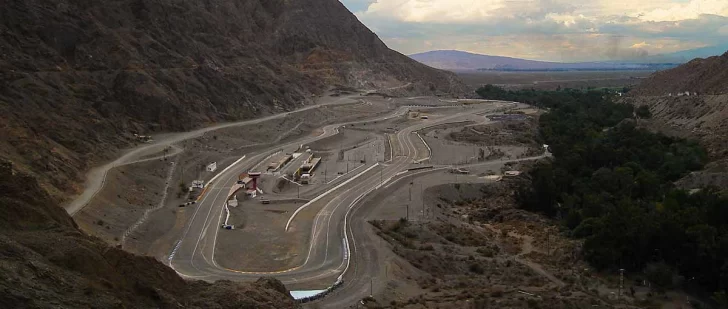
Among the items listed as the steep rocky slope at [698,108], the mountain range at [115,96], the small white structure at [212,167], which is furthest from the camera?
the small white structure at [212,167]

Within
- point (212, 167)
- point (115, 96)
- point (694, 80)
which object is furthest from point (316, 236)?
point (694, 80)

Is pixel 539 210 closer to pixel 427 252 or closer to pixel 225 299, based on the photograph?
pixel 427 252

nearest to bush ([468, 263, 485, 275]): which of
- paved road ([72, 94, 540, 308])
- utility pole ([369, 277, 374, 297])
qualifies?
paved road ([72, 94, 540, 308])

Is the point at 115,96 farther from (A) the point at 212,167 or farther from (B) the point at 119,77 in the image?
(A) the point at 212,167

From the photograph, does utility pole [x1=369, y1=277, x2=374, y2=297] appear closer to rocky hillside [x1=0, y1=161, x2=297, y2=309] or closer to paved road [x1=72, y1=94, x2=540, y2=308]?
paved road [x1=72, y1=94, x2=540, y2=308]

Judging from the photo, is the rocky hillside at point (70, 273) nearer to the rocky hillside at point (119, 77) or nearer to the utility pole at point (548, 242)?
the rocky hillside at point (119, 77)


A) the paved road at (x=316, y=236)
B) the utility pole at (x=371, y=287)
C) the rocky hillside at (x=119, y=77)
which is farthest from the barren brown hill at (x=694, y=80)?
the utility pole at (x=371, y=287)
